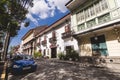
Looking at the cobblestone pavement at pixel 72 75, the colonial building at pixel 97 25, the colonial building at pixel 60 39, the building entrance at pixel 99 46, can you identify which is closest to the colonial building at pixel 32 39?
the colonial building at pixel 60 39

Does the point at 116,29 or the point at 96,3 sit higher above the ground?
the point at 96,3

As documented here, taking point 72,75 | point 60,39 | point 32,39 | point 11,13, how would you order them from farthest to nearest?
point 32,39, point 60,39, point 11,13, point 72,75

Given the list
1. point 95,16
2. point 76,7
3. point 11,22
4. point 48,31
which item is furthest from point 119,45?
point 48,31

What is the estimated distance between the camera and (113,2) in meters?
9.75

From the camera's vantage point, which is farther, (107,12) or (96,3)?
(96,3)

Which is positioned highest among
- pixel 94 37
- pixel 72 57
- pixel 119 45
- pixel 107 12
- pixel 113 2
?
pixel 113 2

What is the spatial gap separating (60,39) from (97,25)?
9.50 metres

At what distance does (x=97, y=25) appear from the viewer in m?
11.0

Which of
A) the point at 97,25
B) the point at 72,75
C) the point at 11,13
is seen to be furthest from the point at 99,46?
the point at 11,13

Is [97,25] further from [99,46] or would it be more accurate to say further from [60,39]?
[60,39]

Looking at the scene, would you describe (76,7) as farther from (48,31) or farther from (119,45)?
(48,31)

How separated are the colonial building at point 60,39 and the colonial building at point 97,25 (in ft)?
7.35

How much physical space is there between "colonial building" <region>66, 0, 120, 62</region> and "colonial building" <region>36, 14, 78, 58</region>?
2.24 meters

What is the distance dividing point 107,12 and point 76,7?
5.00 metres
